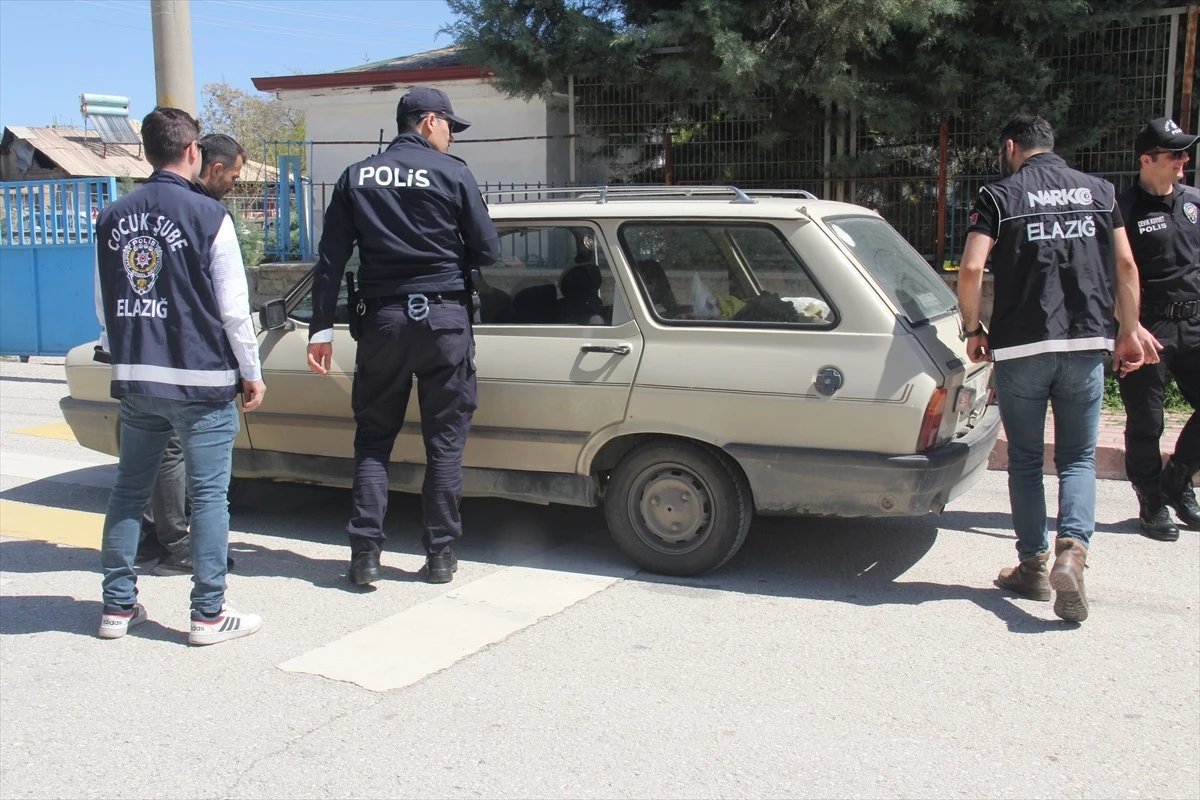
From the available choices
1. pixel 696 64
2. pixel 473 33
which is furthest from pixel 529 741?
pixel 473 33

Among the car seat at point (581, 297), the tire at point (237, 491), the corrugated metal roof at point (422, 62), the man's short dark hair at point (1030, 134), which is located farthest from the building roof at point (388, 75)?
the man's short dark hair at point (1030, 134)

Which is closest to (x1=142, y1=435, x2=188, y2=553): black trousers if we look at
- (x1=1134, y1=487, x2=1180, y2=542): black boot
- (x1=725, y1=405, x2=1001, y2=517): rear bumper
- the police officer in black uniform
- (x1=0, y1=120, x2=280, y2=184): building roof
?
(x1=725, y1=405, x2=1001, y2=517): rear bumper

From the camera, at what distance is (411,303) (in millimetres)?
4559

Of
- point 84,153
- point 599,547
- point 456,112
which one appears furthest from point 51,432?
point 84,153

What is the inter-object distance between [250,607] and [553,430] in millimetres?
1504

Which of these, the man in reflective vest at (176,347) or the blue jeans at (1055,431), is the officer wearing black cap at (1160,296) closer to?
the blue jeans at (1055,431)

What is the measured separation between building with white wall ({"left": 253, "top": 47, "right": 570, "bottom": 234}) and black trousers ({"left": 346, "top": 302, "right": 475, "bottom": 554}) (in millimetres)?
8822

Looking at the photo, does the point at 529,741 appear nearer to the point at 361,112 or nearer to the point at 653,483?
the point at 653,483

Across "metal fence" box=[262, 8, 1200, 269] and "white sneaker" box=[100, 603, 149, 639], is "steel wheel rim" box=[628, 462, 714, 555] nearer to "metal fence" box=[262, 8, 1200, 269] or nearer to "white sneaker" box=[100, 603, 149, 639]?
"white sneaker" box=[100, 603, 149, 639]

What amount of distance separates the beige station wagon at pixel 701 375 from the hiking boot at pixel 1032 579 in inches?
17.4

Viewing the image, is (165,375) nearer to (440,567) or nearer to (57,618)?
(57,618)

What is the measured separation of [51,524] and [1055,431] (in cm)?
513

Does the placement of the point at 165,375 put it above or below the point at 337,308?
below

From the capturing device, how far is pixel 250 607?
183 inches
